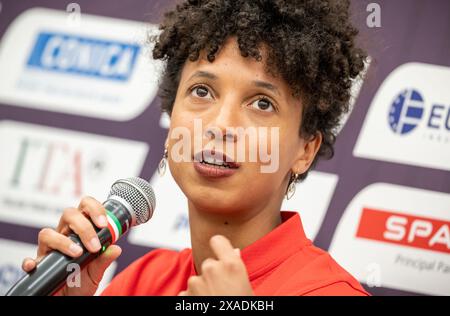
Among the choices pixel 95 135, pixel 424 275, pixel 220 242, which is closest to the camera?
pixel 220 242

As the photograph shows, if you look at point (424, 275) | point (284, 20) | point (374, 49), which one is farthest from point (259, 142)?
point (424, 275)

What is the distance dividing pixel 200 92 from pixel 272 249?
0.40 meters

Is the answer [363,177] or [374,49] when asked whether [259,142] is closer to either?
[374,49]

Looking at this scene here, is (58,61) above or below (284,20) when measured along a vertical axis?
below

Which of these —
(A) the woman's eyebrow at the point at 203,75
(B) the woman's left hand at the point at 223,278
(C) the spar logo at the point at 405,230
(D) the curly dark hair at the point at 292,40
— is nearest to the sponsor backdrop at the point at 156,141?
(C) the spar logo at the point at 405,230

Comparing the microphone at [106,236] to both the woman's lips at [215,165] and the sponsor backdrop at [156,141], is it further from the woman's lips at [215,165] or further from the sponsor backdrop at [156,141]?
the sponsor backdrop at [156,141]

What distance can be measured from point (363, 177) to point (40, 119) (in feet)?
4.60

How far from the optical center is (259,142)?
1.28 meters

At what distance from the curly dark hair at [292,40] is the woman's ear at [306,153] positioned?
0.08ft

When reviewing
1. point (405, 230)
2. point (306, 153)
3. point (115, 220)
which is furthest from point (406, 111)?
point (115, 220)

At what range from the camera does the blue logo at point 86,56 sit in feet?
8.29

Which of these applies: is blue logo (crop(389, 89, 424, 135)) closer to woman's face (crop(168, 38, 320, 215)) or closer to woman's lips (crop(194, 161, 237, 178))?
woman's face (crop(168, 38, 320, 215))

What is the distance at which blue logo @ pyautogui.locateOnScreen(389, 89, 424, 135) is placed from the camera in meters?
2.33

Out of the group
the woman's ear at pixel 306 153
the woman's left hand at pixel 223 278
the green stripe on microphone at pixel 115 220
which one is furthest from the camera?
the woman's ear at pixel 306 153
